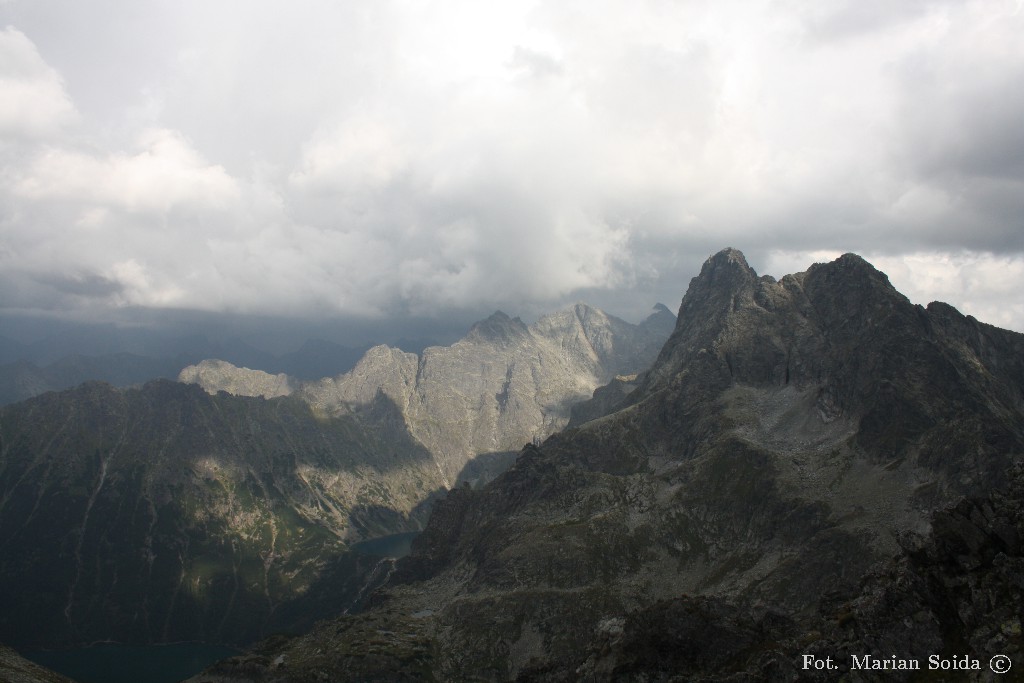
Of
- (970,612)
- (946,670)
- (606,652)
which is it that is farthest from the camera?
(606,652)

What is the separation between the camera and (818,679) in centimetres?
8056

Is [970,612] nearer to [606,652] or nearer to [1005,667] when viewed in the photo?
[1005,667]

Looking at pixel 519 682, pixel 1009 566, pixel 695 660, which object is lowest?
pixel 519 682

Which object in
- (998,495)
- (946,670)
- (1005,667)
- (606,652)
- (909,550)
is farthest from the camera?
(606,652)

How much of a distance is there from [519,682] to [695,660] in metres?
40.9

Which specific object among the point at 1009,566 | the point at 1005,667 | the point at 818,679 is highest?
the point at 1009,566

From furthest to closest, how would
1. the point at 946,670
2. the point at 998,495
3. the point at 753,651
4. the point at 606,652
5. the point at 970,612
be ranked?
the point at 606,652 → the point at 753,651 → the point at 998,495 → the point at 970,612 → the point at 946,670

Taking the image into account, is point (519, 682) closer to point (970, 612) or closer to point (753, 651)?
point (753, 651)

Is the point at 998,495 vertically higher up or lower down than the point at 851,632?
higher up

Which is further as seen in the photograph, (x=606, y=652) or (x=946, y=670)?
(x=606, y=652)

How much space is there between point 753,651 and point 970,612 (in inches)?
1627

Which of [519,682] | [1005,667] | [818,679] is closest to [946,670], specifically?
[1005,667]

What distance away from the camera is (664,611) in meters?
129

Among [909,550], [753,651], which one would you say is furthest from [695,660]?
[909,550]
